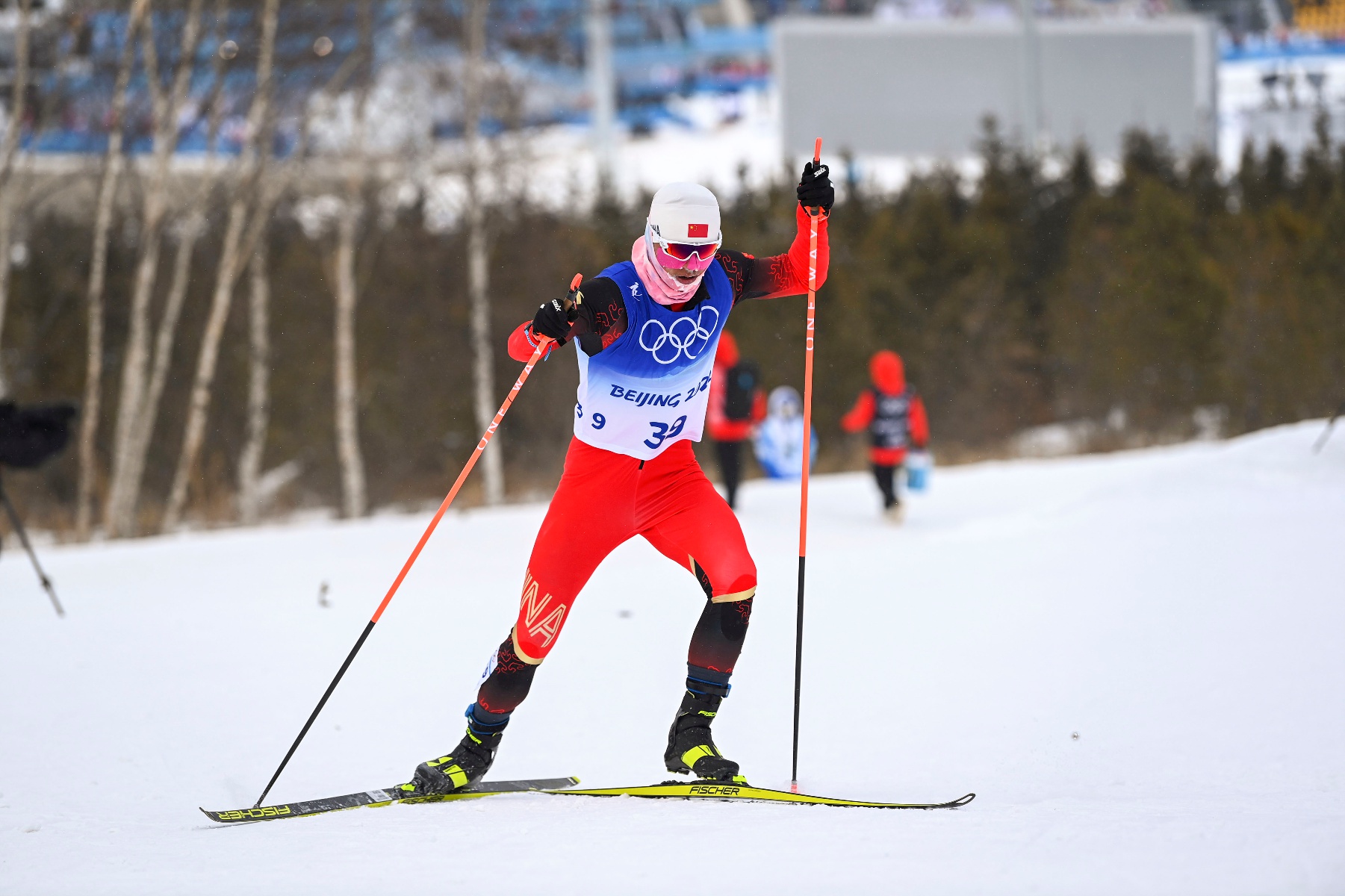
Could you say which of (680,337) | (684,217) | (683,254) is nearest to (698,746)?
(680,337)

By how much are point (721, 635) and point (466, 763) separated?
942mm

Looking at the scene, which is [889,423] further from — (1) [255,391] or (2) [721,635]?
(1) [255,391]

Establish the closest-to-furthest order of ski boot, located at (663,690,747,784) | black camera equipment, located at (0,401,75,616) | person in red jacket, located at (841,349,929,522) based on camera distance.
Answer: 1. ski boot, located at (663,690,747,784)
2. black camera equipment, located at (0,401,75,616)
3. person in red jacket, located at (841,349,929,522)

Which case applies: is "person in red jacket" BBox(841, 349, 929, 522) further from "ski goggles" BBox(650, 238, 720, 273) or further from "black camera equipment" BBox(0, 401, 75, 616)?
"ski goggles" BBox(650, 238, 720, 273)

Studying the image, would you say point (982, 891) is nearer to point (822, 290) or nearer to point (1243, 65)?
point (822, 290)

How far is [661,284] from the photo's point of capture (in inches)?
157

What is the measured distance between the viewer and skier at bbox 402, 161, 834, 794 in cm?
398

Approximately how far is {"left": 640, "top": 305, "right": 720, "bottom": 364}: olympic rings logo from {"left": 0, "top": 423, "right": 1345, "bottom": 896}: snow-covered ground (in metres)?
1.39

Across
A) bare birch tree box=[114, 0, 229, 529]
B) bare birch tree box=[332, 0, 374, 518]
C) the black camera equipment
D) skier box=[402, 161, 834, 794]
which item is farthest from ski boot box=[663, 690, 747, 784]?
bare birch tree box=[332, 0, 374, 518]

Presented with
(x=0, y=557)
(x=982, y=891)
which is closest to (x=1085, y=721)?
(x=982, y=891)

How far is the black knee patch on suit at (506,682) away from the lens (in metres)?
4.14

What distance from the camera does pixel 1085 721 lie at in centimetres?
548

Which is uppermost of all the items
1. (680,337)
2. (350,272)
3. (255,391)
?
(350,272)

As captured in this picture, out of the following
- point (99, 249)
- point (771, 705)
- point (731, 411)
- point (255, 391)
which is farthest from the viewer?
point (255, 391)
